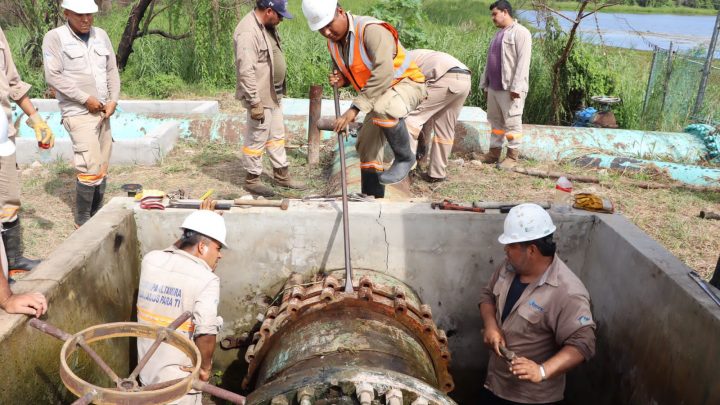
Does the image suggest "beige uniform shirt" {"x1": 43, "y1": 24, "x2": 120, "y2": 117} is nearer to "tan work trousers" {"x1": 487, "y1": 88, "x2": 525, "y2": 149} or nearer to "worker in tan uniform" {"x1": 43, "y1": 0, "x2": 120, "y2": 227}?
"worker in tan uniform" {"x1": 43, "y1": 0, "x2": 120, "y2": 227}

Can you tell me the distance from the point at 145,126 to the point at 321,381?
21.5 ft

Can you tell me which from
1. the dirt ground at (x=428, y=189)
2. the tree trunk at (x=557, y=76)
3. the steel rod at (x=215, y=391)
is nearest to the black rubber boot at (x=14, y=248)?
the dirt ground at (x=428, y=189)

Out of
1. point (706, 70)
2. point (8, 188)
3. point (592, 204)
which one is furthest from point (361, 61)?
point (706, 70)

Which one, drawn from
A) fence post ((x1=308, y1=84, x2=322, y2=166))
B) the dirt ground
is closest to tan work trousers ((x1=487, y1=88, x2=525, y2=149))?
the dirt ground

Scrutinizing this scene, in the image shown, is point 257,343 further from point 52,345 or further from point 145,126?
point 145,126

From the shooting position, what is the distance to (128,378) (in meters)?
2.17

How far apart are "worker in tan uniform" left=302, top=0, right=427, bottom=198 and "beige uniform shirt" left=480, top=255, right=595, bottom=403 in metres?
1.69

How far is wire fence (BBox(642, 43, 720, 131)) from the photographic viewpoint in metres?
9.21

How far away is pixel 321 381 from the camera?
2.67 m

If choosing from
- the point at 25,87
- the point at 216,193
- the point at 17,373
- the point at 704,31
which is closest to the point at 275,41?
the point at 216,193

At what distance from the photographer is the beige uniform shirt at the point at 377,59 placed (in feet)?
14.3

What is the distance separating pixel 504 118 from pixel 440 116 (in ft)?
3.38

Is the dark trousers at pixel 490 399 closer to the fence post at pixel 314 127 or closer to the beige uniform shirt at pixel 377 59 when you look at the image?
the beige uniform shirt at pixel 377 59

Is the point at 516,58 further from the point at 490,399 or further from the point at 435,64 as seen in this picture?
the point at 490,399
